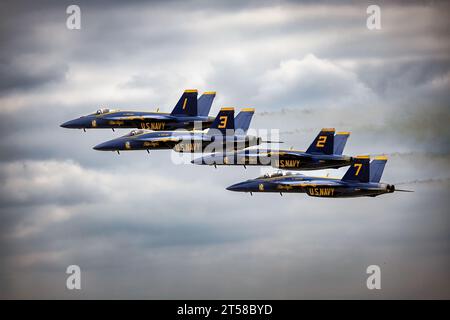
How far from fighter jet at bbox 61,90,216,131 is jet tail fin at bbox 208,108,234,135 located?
1931 millimetres

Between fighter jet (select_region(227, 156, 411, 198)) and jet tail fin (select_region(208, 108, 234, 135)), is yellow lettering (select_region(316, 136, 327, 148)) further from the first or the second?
jet tail fin (select_region(208, 108, 234, 135))

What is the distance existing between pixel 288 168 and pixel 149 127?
14.2m

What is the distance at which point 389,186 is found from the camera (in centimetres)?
10856

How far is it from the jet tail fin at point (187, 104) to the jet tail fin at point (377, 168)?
58.4 feet

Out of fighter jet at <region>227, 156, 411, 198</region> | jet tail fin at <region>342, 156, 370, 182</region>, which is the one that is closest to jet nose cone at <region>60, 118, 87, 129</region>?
fighter jet at <region>227, 156, 411, 198</region>

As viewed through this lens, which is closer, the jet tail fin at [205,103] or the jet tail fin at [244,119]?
the jet tail fin at [244,119]

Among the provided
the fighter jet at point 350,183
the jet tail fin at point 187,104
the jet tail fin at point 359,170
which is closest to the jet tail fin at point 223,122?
the jet tail fin at point 187,104

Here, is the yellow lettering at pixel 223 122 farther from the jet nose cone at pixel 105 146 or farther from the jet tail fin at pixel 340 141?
the jet tail fin at pixel 340 141

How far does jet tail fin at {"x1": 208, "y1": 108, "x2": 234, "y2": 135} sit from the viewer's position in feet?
361

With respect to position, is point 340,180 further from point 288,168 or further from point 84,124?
point 84,124

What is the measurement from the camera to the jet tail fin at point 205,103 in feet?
376
